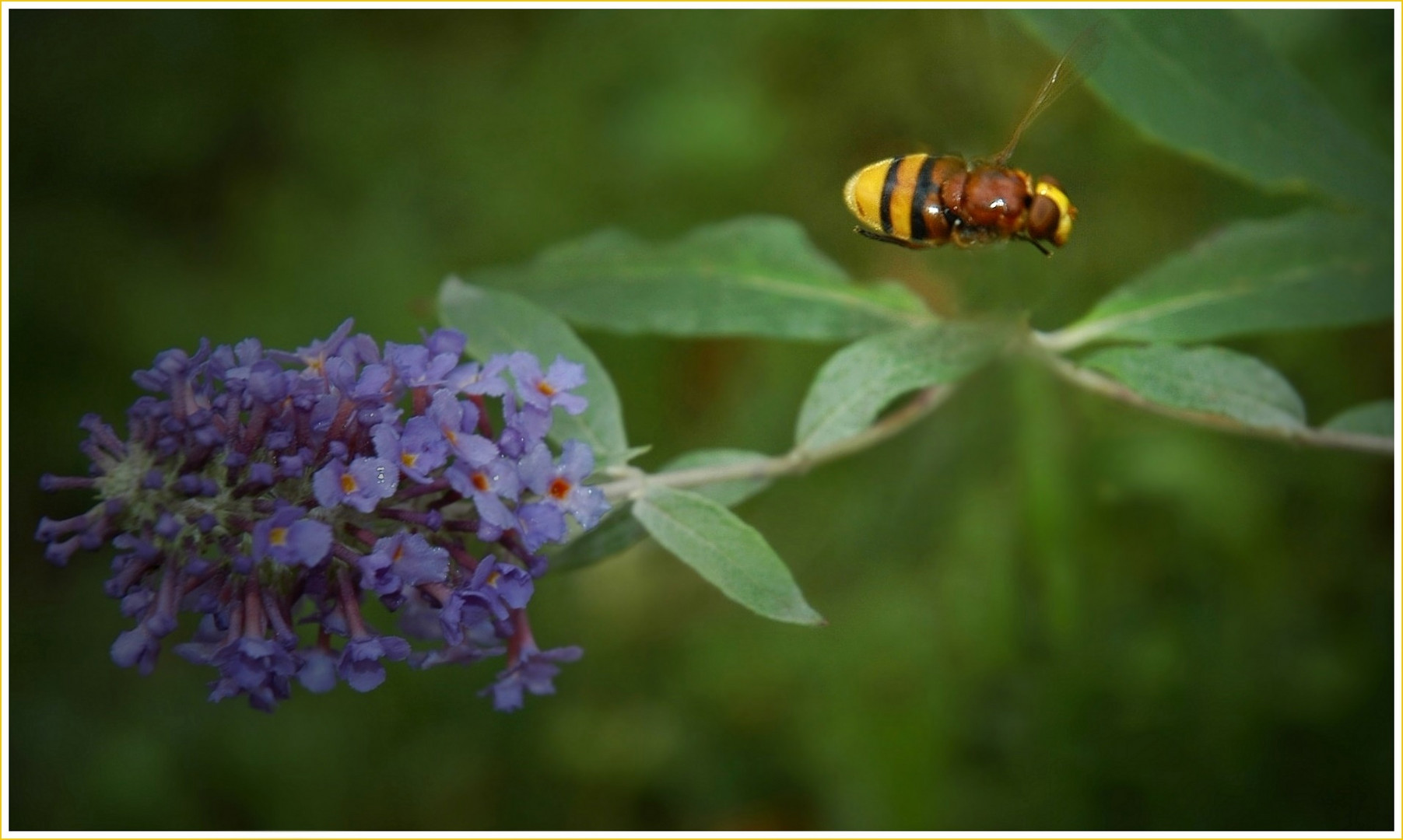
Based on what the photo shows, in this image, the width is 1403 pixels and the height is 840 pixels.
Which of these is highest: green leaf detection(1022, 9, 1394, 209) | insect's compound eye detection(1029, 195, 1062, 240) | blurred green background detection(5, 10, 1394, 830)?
green leaf detection(1022, 9, 1394, 209)

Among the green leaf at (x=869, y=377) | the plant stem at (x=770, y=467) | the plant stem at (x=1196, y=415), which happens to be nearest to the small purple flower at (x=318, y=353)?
the plant stem at (x=770, y=467)

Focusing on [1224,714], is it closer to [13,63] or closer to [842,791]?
[842,791]

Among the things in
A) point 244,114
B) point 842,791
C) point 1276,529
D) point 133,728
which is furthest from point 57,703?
point 1276,529

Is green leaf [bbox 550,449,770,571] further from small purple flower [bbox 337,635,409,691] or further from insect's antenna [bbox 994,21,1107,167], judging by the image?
insect's antenna [bbox 994,21,1107,167]

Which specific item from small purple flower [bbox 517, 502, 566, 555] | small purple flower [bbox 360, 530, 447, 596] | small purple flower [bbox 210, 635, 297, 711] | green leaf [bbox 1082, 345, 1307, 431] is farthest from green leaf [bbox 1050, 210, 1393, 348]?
small purple flower [bbox 210, 635, 297, 711]

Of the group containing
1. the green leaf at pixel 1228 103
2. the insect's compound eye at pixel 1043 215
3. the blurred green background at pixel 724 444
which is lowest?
the blurred green background at pixel 724 444

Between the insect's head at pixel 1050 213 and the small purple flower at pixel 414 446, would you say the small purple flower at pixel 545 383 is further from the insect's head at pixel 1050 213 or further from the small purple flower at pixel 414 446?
the insect's head at pixel 1050 213
